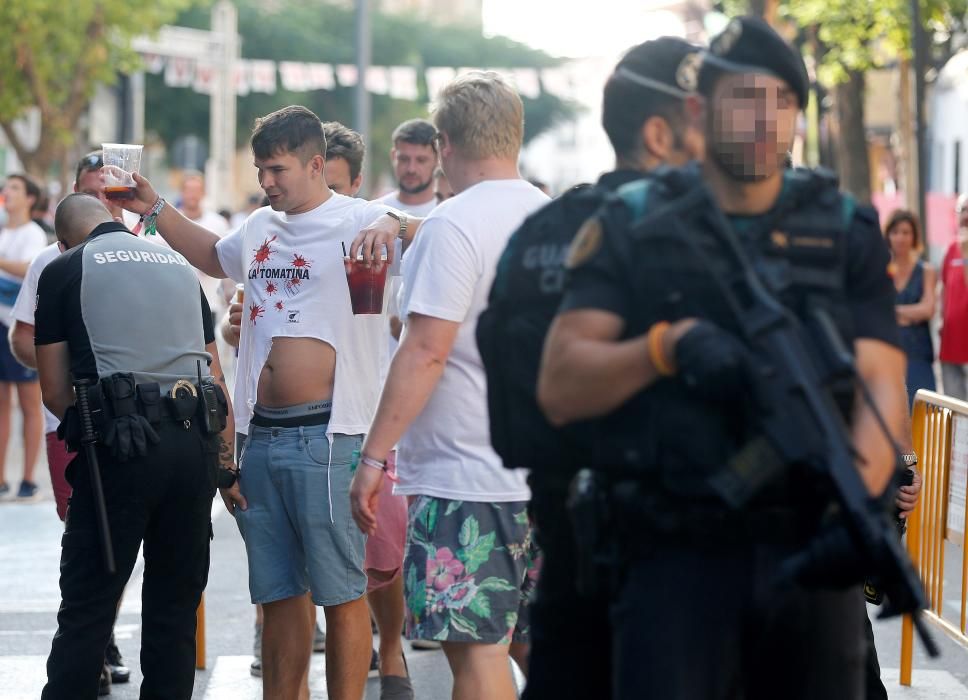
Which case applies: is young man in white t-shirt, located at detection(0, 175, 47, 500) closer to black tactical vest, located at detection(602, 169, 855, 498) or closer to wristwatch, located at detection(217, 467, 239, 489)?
wristwatch, located at detection(217, 467, 239, 489)

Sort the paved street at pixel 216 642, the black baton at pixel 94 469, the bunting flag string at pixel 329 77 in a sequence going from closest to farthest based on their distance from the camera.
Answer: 1. the black baton at pixel 94 469
2. the paved street at pixel 216 642
3. the bunting flag string at pixel 329 77

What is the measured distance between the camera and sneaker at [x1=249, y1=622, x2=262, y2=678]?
6.75m

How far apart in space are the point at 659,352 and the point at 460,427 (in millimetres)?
1770

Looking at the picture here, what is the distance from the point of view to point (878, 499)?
298cm

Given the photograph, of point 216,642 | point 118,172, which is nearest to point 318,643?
point 216,642

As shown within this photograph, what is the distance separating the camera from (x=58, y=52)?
103 feet

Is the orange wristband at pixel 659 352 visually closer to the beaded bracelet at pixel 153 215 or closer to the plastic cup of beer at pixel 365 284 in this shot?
the plastic cup of beer at pixel 365 284

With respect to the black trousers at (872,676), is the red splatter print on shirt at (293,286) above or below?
above

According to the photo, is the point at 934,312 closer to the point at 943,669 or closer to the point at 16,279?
the point at 943,669

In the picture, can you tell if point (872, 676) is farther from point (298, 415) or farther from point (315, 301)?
point (315, 301)

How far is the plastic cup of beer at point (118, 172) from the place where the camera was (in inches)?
211

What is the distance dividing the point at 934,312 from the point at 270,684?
6.36m

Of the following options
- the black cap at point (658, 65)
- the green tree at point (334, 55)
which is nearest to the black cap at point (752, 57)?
the black cap at point (658, 65)

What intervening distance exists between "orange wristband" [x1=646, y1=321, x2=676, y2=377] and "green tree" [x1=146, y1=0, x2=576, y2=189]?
185 feet
